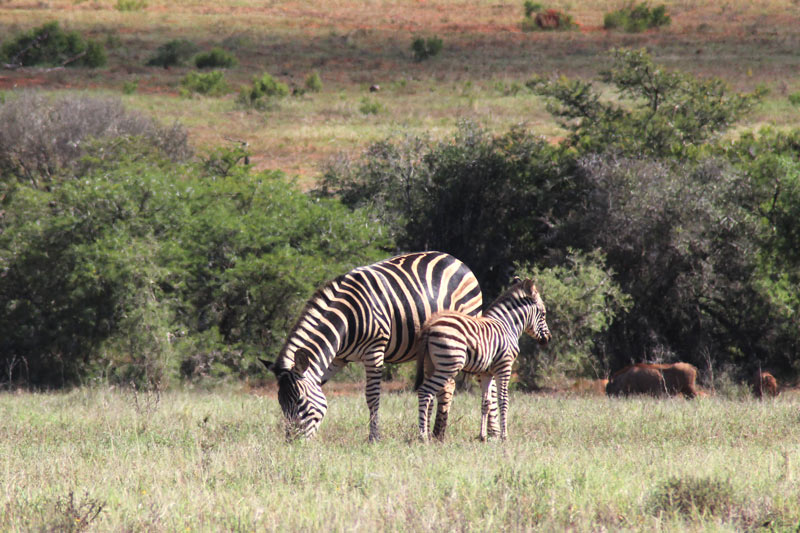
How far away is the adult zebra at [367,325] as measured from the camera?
8820mm

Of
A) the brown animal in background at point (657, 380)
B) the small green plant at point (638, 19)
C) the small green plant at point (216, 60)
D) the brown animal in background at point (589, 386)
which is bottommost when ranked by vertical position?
the brown animal in background at point (589, 386)

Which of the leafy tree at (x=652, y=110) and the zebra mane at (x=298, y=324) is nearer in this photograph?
the zebra mane at (x=298, y=324)

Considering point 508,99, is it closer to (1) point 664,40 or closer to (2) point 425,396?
(1) point 664,40

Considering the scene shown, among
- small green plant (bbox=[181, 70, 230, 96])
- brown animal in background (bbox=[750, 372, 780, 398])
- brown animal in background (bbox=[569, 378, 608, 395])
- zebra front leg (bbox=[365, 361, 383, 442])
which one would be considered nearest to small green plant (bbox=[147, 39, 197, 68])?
small green plant (bbox=[181, 70, 230, 96])

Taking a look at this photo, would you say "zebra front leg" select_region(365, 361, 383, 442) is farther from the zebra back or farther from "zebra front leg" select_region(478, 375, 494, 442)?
"zebra front leg" select_region(478, 375, 494, 442)

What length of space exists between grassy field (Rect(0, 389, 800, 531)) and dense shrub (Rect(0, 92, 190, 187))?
640 inches

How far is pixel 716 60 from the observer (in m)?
60.2

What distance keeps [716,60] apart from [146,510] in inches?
2381

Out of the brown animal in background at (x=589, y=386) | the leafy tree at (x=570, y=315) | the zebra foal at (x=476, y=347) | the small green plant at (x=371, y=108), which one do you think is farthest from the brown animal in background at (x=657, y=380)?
the small green plant at (x=371, y=108)

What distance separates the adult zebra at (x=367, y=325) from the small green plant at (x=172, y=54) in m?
58.1

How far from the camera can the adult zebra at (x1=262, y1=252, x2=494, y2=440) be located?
347 inches

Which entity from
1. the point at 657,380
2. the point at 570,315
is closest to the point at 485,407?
the point at 657,380

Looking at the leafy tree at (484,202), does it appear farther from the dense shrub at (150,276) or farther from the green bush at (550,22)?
the green bush at (550,22)

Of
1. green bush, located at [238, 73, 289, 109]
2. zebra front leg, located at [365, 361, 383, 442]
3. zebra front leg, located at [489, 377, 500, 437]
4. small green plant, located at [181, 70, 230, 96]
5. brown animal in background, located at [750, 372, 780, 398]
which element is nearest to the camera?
zebra front leg, located at [365, 361, 383, 442]
